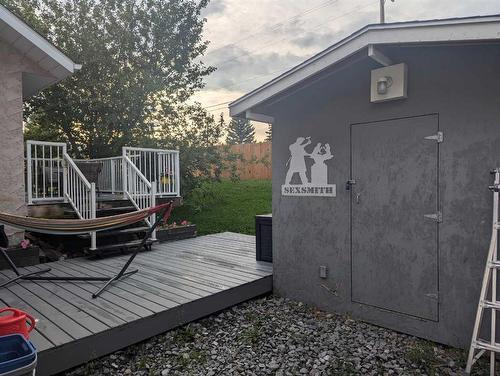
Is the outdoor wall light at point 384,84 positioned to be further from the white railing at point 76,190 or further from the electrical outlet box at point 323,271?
the white railing at point 76,190

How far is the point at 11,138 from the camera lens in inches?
205

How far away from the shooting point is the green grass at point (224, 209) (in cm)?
880

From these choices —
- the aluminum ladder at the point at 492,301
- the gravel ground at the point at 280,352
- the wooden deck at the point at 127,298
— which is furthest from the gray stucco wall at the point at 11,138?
the aluminum ladder at the point at 492,301

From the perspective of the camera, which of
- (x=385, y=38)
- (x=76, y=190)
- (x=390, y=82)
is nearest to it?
(x=385, y=38)

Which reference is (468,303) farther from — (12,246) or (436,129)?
(12,246)

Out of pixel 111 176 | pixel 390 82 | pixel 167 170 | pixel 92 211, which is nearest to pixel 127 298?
pixel 92 211

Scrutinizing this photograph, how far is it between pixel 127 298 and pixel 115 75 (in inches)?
310

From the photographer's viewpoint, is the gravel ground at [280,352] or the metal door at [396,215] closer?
the gravel ground at [280,352]

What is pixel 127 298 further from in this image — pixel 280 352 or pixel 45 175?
pixel 45 175

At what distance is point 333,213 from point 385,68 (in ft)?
5.08

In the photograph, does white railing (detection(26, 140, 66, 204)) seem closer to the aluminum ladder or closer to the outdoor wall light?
the outdoor wall light

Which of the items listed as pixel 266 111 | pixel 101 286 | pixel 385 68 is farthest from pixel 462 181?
pixel 101 286

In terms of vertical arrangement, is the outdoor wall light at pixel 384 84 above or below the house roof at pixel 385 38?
below

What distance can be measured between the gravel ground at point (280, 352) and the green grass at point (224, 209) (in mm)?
4596
